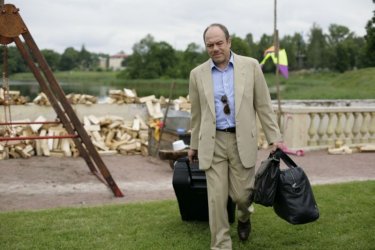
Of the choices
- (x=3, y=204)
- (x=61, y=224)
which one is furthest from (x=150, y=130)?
(x=61, y=224)

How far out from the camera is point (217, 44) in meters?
4.83

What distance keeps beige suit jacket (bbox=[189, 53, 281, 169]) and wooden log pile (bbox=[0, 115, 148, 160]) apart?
314 inches

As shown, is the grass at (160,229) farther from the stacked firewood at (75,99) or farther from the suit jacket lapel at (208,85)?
the stacked firewood at (75,99)

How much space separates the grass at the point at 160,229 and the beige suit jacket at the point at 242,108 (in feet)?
3.55

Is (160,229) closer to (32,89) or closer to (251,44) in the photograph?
(32,89)

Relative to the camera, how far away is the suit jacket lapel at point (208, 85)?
4.96m

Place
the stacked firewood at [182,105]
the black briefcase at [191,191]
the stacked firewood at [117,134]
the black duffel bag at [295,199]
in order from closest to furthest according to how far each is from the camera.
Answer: the black duffel bag at [295,199], the black briefcase at [191,191], the stacked firewood at [117,134], the stacked firewood at [182,105]

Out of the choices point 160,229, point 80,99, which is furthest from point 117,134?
point 160,229

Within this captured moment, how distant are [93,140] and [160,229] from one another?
8260mm

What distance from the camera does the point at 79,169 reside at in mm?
11242

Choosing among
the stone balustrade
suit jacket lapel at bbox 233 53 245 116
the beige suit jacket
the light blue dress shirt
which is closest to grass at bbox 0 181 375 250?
the beige suit jacket

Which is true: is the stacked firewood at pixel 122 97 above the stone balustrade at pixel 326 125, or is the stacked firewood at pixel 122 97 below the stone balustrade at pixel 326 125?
above

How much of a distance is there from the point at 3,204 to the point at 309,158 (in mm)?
7026

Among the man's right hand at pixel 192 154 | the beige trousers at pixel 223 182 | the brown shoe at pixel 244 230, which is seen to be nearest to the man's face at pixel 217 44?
the beige trousers at pixel 223 182
